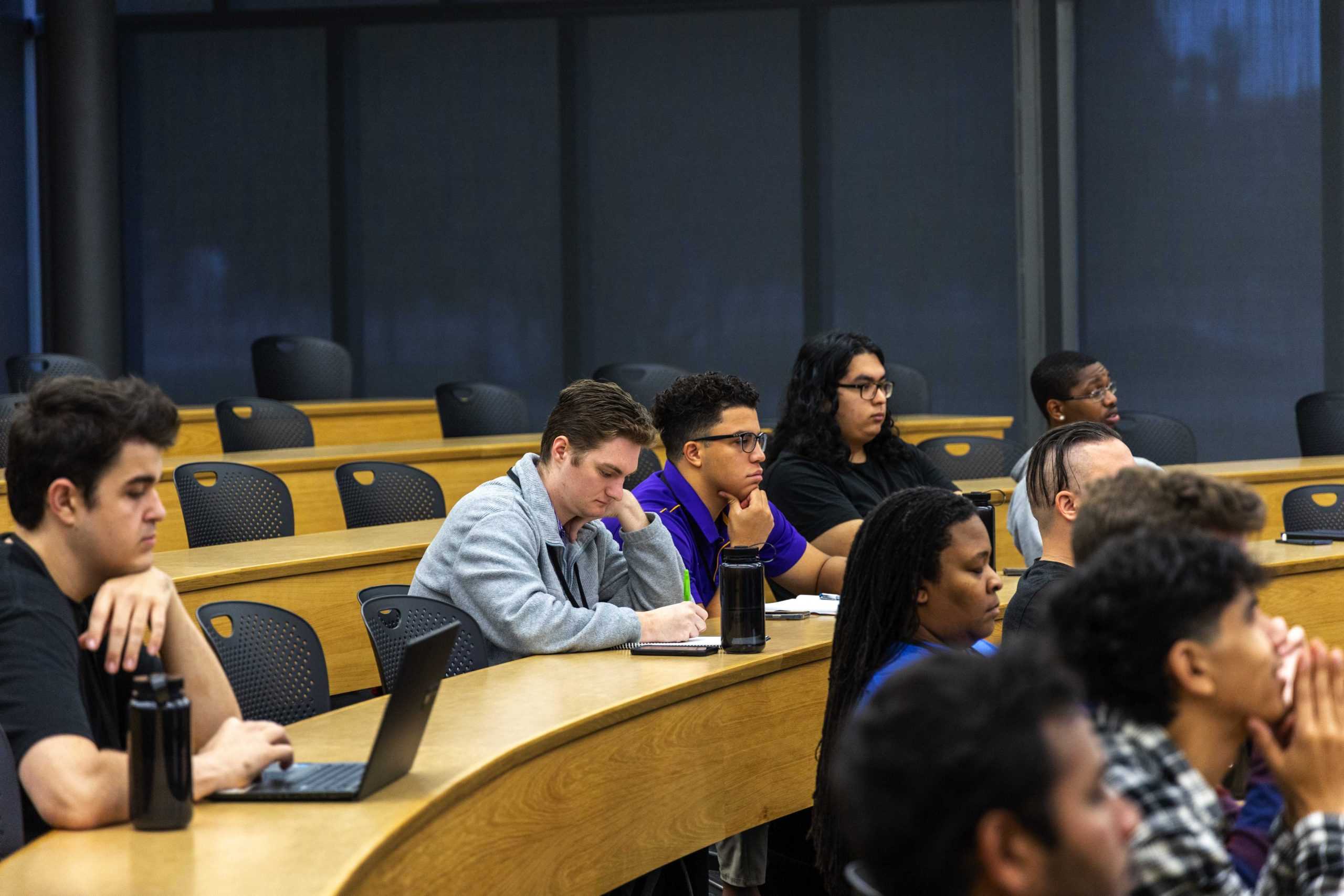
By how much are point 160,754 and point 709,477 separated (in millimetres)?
1966

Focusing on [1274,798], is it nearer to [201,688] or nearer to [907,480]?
[201,688]

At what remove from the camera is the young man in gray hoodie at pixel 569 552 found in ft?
8.88

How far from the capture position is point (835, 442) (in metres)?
4.16

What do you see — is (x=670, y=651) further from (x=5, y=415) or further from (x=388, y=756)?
(x=5, y=415)

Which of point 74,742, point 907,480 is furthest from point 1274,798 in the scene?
point 907,480

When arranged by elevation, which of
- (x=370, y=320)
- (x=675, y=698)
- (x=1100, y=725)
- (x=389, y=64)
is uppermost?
(x=389, y=64)

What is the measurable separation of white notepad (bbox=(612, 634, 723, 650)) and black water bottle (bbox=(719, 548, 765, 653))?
0.04m

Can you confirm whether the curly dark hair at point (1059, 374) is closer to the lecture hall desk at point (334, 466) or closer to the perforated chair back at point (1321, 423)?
the lecture hall desk at point (334, 466)

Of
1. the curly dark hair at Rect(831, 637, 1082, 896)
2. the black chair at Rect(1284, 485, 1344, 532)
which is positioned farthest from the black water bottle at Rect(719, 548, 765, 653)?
the black chair at Rect(1284, 485, 1344, 532)

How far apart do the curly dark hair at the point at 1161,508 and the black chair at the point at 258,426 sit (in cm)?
420

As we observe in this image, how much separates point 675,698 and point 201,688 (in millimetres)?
798

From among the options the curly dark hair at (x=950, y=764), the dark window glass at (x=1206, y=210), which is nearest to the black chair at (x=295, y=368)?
the dark window glass at (x=1206, y=210)

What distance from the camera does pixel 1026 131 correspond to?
8039 mm

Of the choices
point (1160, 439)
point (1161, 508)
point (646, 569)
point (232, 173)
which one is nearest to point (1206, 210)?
point (1160, 439)
